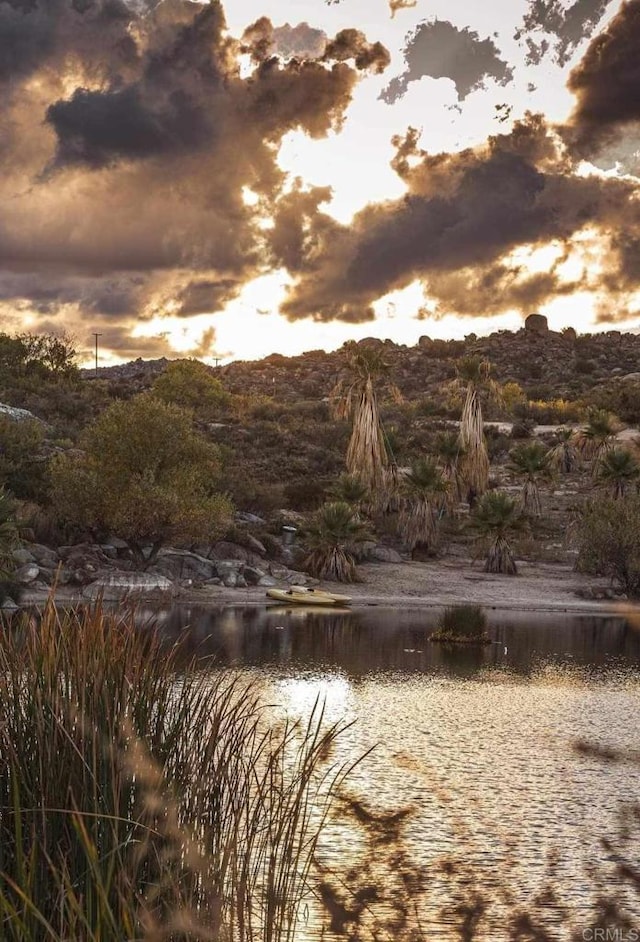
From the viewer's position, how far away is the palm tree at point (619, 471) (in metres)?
55.8

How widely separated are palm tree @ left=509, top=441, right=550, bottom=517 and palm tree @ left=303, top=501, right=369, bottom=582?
13.9 meters

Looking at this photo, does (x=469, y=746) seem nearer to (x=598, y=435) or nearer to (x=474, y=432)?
(x=474, y=432)

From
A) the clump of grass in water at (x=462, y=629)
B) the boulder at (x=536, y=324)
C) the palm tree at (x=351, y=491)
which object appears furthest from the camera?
the boulder at (x=536, y=324)

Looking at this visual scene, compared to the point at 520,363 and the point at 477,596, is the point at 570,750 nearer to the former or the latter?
the point at 477,596

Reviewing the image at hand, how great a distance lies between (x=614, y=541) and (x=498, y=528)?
577 cm

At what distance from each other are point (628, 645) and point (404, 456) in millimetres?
39246

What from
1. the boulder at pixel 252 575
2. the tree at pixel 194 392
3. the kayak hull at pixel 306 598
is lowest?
the kayak hull at pixel 306 598

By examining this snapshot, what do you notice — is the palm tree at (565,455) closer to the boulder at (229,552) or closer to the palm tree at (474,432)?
the palm tree at (474,432)

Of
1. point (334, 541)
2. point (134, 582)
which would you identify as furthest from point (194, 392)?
point (134, 582)

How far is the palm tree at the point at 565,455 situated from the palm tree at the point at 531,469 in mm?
6985

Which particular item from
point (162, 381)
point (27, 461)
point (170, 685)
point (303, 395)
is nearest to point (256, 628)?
point (27, 461)

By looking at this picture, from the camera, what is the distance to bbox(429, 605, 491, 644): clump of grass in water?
35028 millimetres

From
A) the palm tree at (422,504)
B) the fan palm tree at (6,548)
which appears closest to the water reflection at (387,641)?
the fan palm tree at (6,548)

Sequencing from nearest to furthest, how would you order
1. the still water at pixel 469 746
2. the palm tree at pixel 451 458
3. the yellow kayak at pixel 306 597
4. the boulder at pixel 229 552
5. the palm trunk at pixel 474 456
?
the still water at pixel 469 746
the yellow kayak at pixel 306 597
the boulder at pixel 229 552
the palm tree at pixel 451 458
the palm trunk at pixel 474 456
